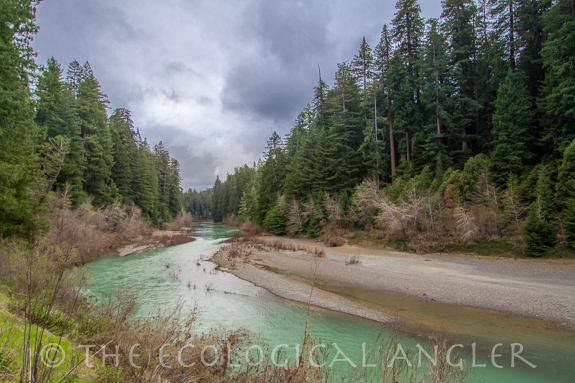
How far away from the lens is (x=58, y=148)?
22469 mm

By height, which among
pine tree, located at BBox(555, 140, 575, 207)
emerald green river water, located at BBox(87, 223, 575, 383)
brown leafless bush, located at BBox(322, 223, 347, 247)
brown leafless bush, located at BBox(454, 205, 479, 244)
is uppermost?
pine tree, located at BBox(555, 140, 575, 207)

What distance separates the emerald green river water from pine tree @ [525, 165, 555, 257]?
360 inches

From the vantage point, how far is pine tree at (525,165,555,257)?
50.6 feet

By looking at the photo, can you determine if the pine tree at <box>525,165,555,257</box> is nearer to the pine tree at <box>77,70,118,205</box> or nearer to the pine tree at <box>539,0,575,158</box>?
the pine tree at <box>539,0,575,158</box>

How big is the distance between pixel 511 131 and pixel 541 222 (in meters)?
9.04

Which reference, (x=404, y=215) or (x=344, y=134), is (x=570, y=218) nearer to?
(x=404, y=215)

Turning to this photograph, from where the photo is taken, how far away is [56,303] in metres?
6.14

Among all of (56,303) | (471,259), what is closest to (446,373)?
(56,303)

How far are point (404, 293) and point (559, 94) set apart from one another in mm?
18219

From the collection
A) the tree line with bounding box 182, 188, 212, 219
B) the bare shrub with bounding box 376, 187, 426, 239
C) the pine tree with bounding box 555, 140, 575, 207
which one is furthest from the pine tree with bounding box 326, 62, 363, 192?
the tree line with bounding box 182, 188, 212, 219

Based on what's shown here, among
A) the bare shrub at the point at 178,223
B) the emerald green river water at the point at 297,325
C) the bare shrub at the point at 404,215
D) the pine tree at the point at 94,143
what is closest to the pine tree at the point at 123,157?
the pine tree at the point at 94,143

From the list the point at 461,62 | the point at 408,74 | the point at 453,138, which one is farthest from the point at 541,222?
the point at 408,74

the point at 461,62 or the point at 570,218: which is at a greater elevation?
the point at 461,62

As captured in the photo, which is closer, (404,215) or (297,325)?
(297,325)
